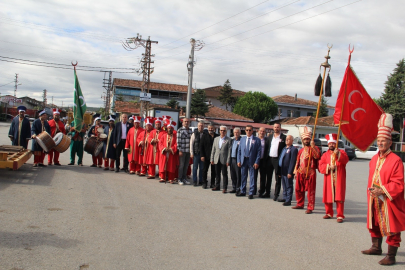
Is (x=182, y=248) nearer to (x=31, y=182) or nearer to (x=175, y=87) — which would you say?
(x=31, y=182)

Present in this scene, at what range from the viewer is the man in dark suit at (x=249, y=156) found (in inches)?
364

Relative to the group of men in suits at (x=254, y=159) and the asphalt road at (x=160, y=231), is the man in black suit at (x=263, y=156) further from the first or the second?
the asphalt road at (x=160, y=231)

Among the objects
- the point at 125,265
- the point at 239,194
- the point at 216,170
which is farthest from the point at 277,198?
the point at 125,265

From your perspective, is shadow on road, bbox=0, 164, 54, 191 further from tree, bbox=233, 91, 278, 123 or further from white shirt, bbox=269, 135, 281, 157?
tree, bbox=233, 91, 278, 123

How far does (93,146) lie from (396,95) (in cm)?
4296

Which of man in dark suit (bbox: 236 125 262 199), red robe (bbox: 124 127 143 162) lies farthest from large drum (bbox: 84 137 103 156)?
man in dark suit (bbox: 236 125 262 199)

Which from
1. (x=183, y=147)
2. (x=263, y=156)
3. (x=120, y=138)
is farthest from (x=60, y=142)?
(x=263, y=156)

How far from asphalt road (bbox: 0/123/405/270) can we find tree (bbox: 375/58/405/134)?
40.3 metres

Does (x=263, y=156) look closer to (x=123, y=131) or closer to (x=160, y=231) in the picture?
(x=160, y=231)

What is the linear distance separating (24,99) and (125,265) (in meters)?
114

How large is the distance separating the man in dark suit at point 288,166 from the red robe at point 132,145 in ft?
16.7

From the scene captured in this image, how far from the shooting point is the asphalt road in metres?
4.57

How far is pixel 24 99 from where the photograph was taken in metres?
105

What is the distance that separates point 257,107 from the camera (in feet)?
184
